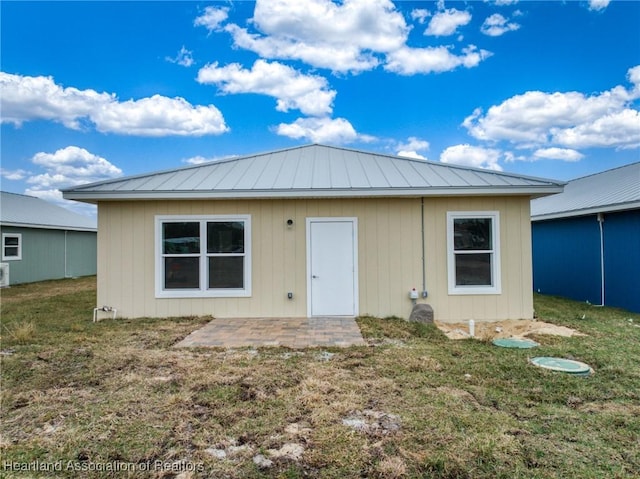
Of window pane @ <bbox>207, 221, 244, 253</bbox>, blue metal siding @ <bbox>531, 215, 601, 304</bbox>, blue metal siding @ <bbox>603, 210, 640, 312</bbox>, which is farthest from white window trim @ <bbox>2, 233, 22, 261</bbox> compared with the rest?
blue metal siding @ <bbox>603, 210, 640, 312</bbox>

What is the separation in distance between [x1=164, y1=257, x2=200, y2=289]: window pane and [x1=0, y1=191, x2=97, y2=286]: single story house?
1069 centimetres

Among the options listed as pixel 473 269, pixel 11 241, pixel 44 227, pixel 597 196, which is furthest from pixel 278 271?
pixel 44 227

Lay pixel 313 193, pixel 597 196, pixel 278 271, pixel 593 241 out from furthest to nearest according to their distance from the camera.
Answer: pixel 597 196
pixel 593 241
pixel 278 271
pixel 313 193

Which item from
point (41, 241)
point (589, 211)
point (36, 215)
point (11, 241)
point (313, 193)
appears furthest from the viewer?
point (36, 215)

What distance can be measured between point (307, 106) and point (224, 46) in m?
5.10

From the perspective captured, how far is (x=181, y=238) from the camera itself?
770 cm

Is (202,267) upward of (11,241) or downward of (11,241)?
downward

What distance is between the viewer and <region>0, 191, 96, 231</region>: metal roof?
50.6 feet

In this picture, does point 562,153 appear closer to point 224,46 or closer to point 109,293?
point 224,46

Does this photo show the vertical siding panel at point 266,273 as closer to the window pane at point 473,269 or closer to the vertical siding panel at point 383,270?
the vertical siding panel at point 383,270

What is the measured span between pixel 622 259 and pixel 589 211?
1466mm

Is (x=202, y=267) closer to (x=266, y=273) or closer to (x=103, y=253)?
(x=266, y=273)

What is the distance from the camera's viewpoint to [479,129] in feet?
57.8

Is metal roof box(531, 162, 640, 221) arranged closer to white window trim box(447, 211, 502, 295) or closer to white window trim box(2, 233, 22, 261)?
white window trim box(447, 211, 502, 295)
